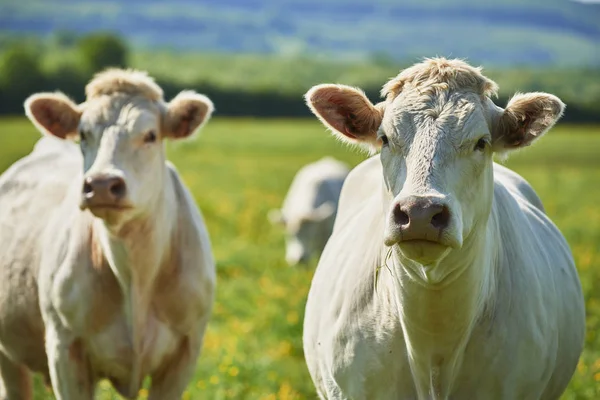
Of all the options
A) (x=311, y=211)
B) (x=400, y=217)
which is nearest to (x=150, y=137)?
(x=400, y=217)

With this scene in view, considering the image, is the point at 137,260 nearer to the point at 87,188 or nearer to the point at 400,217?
the point at 87,188

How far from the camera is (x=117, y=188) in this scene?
18.9 feet

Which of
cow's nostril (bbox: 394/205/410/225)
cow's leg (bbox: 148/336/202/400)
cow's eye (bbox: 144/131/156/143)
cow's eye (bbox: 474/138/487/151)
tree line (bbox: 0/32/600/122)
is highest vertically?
cow's eye (bbox: 474/138/487/151)

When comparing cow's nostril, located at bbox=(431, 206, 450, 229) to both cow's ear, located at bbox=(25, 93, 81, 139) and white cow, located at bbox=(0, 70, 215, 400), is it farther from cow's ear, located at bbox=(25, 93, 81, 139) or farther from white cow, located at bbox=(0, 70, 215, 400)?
cow's ear, located at bbox=(25, 93, 81, 139)

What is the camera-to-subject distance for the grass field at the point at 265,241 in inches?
308

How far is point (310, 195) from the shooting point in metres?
16.3

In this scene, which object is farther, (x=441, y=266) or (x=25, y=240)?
(x=25, y=240)

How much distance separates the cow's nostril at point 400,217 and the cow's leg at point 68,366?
→ 2897 mm

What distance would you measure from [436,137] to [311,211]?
38.6ft

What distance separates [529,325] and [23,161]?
454 centimetres

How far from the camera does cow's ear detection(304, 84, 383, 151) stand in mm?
4625

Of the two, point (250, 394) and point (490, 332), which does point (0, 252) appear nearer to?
point (250, 394)

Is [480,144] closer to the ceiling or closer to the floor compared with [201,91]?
closer to the ceiling

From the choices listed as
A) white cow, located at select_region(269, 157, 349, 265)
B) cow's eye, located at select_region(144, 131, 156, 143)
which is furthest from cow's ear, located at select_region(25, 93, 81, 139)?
white cow, located at select_region(269, 157, 349, 265)
